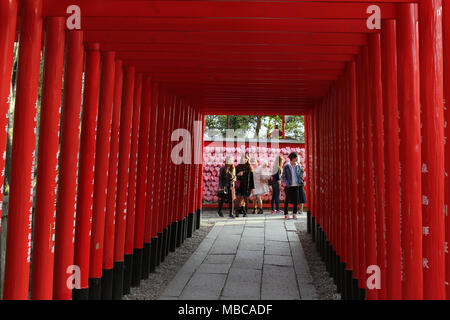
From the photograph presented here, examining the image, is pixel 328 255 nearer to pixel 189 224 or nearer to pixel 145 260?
pixel 145 260

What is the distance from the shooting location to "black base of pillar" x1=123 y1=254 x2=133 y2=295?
4754mm

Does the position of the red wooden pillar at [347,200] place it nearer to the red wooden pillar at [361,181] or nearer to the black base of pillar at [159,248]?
the red wooden pillar at [361,181]

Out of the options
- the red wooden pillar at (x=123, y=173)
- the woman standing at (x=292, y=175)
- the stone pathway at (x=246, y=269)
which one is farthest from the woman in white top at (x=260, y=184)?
the red wooden pillar at (x=123, y=173)

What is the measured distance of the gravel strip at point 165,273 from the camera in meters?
4.76

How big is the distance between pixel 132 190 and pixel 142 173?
0.41 m

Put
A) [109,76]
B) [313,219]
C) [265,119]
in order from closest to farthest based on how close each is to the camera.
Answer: [109,76], [313,219], [265,119]

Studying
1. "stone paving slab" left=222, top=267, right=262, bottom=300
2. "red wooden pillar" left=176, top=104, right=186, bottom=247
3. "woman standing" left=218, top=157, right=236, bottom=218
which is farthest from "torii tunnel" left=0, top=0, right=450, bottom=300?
"woman standing" left=218, top=157, right=236, bottom=218

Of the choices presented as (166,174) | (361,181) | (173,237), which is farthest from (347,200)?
(173,237)

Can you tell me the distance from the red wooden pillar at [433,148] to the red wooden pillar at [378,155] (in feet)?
2.39
